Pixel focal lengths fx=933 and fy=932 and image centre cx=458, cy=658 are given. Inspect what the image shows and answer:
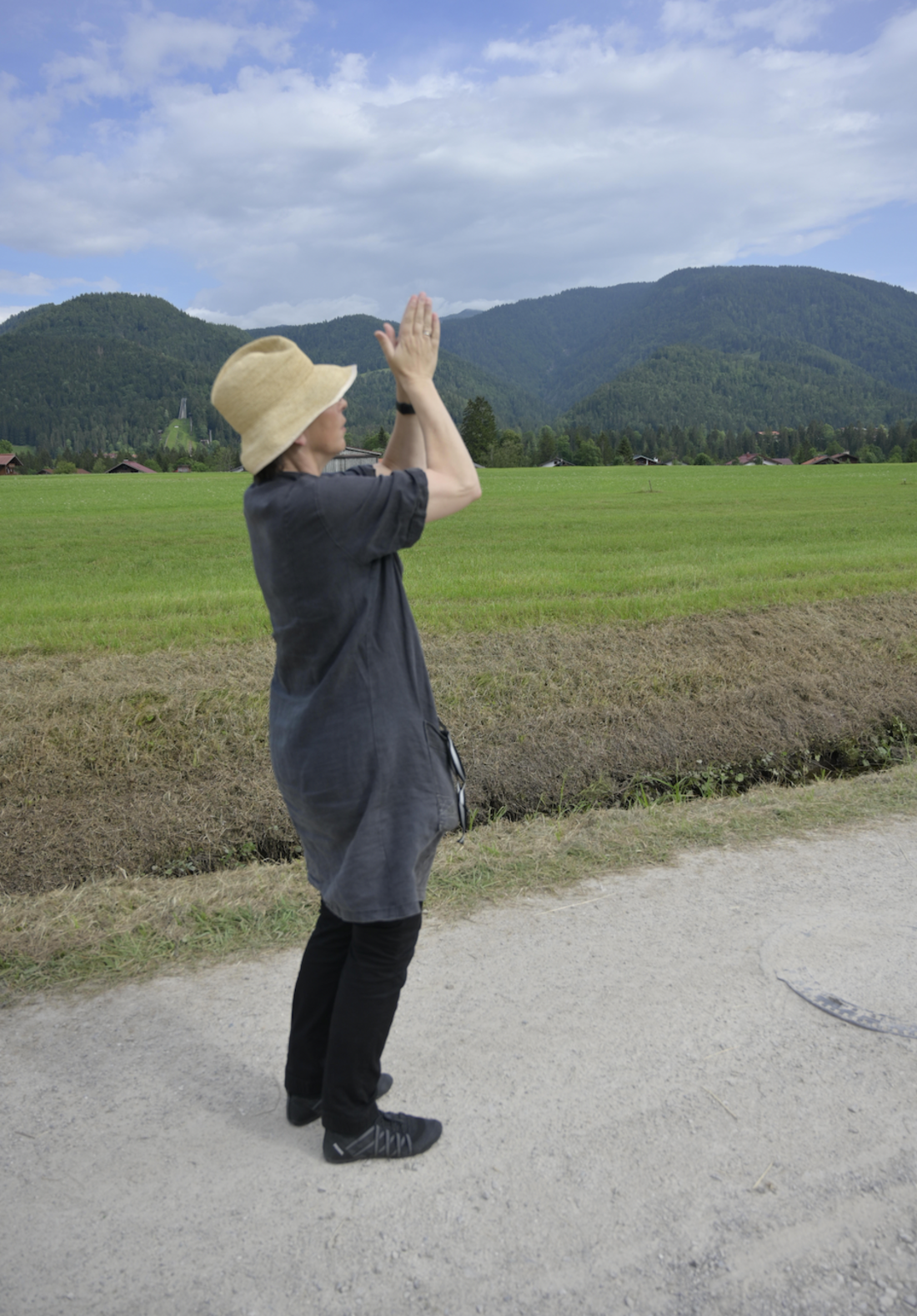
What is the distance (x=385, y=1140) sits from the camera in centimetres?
295

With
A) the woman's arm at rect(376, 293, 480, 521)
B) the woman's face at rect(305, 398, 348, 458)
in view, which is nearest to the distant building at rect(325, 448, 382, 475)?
the woman's face at rect(305, 398, 348, 458)

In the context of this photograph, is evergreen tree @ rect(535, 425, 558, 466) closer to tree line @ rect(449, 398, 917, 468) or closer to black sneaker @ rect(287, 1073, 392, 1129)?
tree line @ rect(449, 398, 917, 468)

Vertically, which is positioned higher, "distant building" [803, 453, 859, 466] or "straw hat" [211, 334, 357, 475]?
Answer: "distant building" [803, 453, 859, 466]

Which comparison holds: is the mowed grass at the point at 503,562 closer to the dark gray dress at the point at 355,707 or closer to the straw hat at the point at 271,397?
the dark gray dress at the point at 355,707

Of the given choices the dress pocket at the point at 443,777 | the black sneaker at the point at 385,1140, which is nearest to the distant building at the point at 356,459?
the dress pocket at the point at 443,777

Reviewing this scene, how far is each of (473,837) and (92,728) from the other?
3720 millimetres

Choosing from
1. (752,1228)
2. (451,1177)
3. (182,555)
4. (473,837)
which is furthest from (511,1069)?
(182,555)

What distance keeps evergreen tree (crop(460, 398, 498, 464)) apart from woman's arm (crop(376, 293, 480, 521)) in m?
96.5

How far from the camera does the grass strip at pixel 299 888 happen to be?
4.20 m

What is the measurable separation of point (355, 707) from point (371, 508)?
592 millimetres

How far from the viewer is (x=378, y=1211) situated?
2.71 meters

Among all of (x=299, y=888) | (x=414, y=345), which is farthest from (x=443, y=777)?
(x=299, y=888)

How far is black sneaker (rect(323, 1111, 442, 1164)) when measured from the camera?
9.60 ft

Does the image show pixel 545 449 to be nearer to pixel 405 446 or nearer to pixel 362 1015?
pixel 405 446
